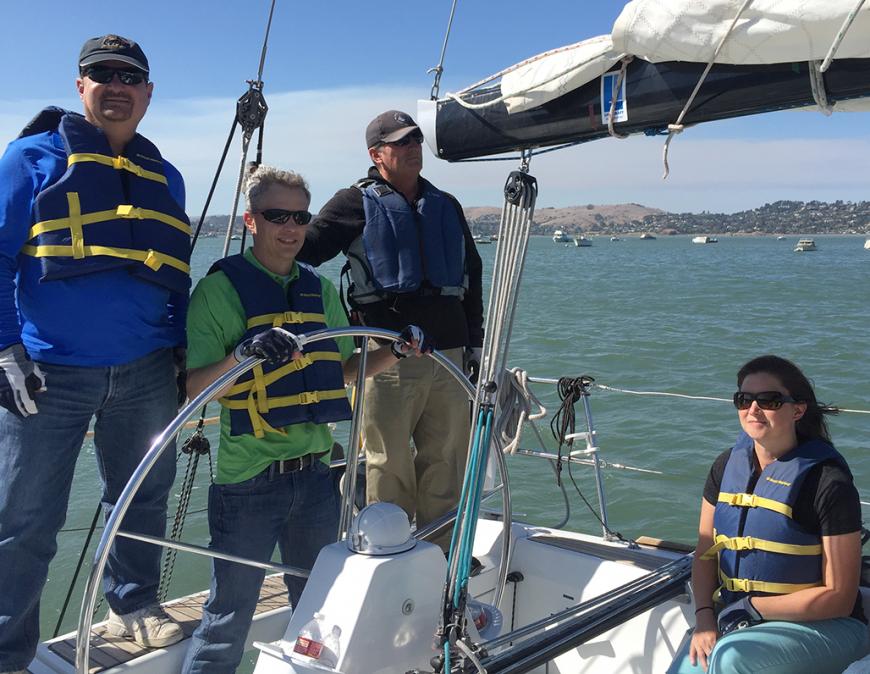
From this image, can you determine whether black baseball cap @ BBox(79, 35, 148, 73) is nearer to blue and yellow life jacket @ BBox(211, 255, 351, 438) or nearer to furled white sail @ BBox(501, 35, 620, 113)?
blue and yellow life jacket @ BBox(211, 255, 351, 438)

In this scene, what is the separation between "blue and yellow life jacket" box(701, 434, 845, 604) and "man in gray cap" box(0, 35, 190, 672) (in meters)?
1.53

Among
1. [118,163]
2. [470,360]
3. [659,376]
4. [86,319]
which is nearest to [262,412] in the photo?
[86,319]

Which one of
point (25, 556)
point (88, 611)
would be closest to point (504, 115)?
point (88, 611)

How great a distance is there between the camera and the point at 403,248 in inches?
110

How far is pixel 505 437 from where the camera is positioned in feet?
11.8

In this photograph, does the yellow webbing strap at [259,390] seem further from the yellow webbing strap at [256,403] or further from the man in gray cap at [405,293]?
the man in gray cap at [405,293]

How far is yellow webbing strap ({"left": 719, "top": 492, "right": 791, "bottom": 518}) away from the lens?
2.10m

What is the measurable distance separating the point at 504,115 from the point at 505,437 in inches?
73.8

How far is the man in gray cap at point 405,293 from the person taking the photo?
2.80 meters

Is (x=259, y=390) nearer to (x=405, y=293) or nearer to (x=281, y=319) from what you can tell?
(x=281, y=319)

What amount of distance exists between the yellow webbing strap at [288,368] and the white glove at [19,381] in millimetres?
447

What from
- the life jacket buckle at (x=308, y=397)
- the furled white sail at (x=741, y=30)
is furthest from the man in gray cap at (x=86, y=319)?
the furled white sail at (x=741, y=30)

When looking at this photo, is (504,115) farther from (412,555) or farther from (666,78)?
(412,555)

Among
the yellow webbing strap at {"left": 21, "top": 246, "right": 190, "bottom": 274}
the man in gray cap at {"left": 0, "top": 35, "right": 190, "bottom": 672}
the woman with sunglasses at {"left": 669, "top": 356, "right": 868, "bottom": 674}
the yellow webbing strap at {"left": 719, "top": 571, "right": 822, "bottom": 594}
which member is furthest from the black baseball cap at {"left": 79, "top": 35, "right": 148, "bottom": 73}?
the yellow webbing strap at {"left": 719, "top": 571, "right": 822, "bottom": 594}
